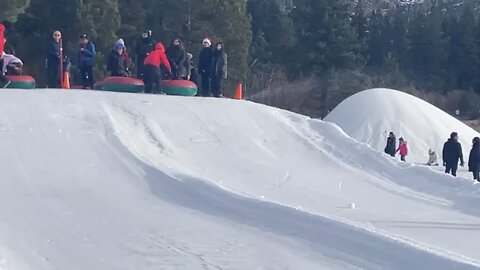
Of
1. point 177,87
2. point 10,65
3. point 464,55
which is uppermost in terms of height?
point 10,65

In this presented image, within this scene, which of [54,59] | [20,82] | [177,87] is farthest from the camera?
[54,59]

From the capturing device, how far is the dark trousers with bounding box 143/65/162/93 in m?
22.2

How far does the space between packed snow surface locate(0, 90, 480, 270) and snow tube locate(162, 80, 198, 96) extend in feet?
4.41

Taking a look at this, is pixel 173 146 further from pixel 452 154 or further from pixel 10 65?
pixel 452 154

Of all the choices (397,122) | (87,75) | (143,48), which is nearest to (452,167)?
(143,48)

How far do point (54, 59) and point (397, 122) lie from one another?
877 inches

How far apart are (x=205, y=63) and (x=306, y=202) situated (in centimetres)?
894

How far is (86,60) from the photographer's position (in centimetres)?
2295

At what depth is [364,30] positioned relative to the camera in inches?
2697

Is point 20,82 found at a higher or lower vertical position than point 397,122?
higher

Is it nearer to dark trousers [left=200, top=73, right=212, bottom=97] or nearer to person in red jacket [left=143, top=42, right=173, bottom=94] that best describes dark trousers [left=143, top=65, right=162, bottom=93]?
person in red jacket [left=143, top=42, right=173, bottom=94]

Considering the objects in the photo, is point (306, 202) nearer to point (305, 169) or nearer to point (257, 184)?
point (257, 184)

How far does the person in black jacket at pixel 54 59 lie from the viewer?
74.1ft

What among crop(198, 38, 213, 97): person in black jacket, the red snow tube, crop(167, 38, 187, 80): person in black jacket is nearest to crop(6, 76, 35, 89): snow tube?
the red snow tube
